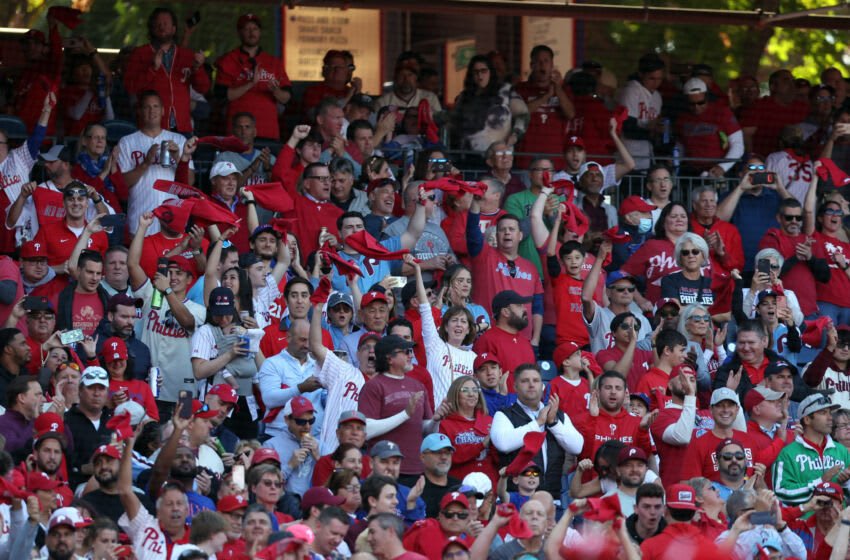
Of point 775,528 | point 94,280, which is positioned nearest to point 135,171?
point 94,280

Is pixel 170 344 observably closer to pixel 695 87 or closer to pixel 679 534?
pixel 679 534

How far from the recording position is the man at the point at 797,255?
15.0 m

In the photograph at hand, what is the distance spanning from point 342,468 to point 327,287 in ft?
6.28

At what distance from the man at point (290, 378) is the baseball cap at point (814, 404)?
324 cm

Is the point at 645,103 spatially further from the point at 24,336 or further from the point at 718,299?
the point at 24,336

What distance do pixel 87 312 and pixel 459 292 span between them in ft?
8.40

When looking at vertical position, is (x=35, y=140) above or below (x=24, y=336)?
above

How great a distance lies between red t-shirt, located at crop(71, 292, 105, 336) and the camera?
1254 cm

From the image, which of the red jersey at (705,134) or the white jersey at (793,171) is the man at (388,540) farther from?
the red jersey at (705,134)

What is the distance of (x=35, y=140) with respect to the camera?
47.5ft

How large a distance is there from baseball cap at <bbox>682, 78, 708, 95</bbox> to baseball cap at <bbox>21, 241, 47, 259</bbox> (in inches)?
248

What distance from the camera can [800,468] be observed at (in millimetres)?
12250

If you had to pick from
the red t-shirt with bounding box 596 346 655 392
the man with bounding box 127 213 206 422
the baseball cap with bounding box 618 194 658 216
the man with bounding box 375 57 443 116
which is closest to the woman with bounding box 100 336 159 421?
the man with bounding box 127 213 206 422

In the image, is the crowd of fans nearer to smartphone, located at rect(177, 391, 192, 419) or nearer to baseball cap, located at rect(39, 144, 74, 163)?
smartphone, located at rect(177, 391, 192, 419)
